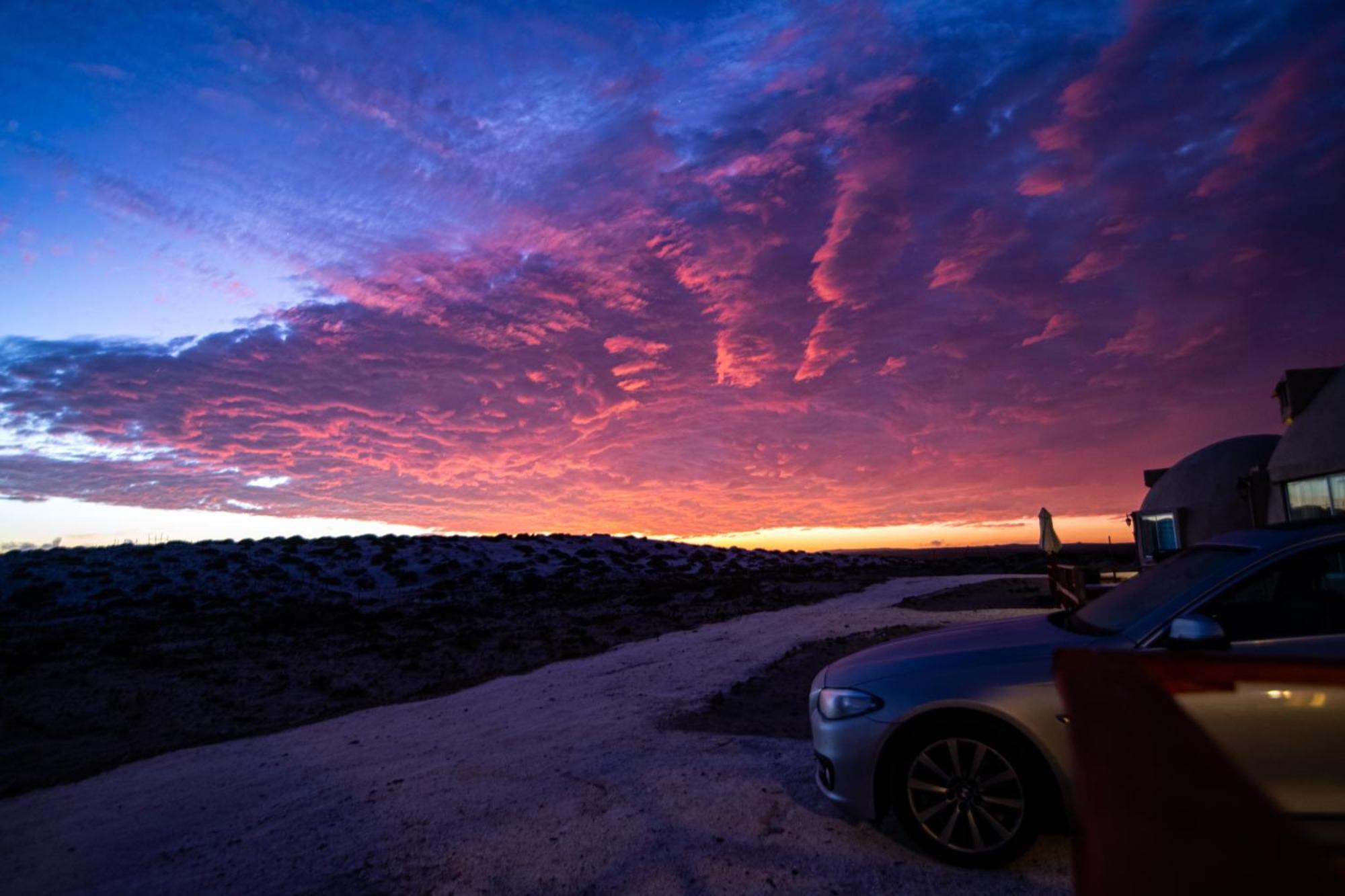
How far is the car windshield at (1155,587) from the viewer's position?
16.2 ft

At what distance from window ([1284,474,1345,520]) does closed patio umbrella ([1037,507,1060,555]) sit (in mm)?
6310

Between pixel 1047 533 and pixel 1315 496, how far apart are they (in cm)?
727

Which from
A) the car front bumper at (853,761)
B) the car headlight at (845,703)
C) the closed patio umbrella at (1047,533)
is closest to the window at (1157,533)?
the closed patio umbrella at (1047,533)

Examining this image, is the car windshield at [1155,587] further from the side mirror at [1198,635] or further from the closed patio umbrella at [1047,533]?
the closed patio umbrella at [1047,533]

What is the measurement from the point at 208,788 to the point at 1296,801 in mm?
8947

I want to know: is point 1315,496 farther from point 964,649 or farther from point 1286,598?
point 964,649

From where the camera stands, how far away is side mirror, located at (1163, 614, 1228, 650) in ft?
13.1

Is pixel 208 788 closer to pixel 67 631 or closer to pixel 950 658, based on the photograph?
pixel 950 658

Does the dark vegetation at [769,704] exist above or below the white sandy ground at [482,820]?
above

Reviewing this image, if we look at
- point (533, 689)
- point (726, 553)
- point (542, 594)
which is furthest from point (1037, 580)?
point (726, 553)

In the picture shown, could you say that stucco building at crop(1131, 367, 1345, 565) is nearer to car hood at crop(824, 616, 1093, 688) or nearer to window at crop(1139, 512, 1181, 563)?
window at crop(1139, 512, 1181, 563)

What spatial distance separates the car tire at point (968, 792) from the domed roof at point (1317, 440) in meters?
20.9

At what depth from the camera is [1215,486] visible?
30.9 metres

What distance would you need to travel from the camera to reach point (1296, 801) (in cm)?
386
